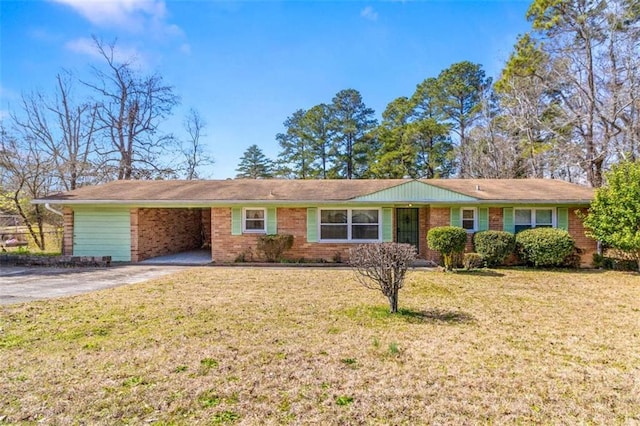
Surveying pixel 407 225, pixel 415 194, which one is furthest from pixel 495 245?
pixel 407 225

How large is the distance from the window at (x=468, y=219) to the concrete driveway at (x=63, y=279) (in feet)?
32.8

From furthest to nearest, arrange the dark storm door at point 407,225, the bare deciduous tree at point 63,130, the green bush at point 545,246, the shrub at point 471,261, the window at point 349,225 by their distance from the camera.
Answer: the bare deciduous tree at point 63,130 → the dark storm door at point 407,225 → the window at point 349,225 → the green bush at point 545,246 → the shrub at point 471,261

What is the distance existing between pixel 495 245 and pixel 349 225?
4924 millimetres

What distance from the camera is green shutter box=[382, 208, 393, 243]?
41.0ft

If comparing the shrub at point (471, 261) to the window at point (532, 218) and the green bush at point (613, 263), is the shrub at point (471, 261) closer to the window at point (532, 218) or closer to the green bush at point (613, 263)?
the window at point (532, 218)

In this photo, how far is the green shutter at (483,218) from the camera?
1230 centimetres

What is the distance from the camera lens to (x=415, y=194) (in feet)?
39.0

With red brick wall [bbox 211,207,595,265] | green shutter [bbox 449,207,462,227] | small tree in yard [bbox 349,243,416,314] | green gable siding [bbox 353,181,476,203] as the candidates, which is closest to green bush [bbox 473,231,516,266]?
green shutter [bbox 449,207,462,227]

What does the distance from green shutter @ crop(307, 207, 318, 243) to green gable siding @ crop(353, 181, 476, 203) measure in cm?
230


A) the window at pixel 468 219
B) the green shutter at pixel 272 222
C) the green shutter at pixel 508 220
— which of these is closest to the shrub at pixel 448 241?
the window at pixel 468 219

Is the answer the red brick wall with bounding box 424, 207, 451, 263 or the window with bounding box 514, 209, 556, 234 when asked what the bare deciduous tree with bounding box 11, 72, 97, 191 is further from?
the window with bounding box 514, 209, 556, 234

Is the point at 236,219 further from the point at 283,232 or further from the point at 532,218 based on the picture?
the point at 532,218

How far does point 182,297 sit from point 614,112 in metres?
21.5

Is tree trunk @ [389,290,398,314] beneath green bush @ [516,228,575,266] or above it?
beneath
